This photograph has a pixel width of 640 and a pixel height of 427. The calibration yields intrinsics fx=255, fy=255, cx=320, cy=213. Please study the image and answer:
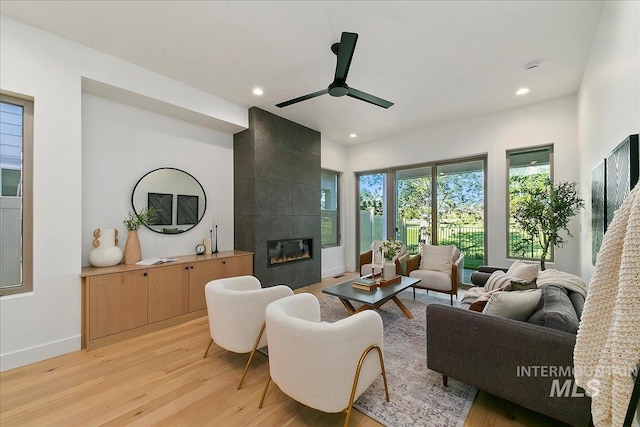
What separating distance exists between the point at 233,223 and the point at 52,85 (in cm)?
260

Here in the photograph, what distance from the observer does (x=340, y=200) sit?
20.1 feet

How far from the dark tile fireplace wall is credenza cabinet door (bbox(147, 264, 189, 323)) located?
1.08 metres

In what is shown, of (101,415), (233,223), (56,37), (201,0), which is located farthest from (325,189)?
(101,415)

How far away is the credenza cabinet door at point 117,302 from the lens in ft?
8.25

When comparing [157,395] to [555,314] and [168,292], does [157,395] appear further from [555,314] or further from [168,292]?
[555,314]

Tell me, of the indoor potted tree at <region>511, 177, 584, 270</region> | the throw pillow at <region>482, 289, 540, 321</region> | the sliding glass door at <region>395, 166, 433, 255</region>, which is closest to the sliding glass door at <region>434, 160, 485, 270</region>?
the sliding glass door at <region>395, 166, 433, 255</region>

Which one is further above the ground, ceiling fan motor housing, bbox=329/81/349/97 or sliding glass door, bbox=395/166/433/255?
ceiling fan motor housing, bbox=329/81/349/97

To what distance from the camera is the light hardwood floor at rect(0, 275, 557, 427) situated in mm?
1619

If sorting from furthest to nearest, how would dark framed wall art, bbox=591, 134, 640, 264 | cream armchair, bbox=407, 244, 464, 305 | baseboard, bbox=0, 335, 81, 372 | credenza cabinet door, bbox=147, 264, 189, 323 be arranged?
cream armchair, bbox=407, 244, 464, 305 → credenza cabinet door, bbox=147, 264, 189, 323 → baseboard, bbox=0, 335, 81, 372 → dark framed wall art, bbox=591, 134, 640, 264

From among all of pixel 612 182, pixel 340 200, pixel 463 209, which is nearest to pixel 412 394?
pixel 612 182

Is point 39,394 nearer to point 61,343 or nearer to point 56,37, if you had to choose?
point 61,343

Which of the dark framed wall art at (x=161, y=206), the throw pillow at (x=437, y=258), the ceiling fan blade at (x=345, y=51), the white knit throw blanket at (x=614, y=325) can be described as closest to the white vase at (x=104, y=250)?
the dark framed wall art at (x=161, y=206)

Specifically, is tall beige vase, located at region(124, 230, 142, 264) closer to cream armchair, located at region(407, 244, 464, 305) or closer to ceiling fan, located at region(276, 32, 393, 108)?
ceiling fan, located at region(276, 32, 393, 108)

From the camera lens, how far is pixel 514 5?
2.08 m
